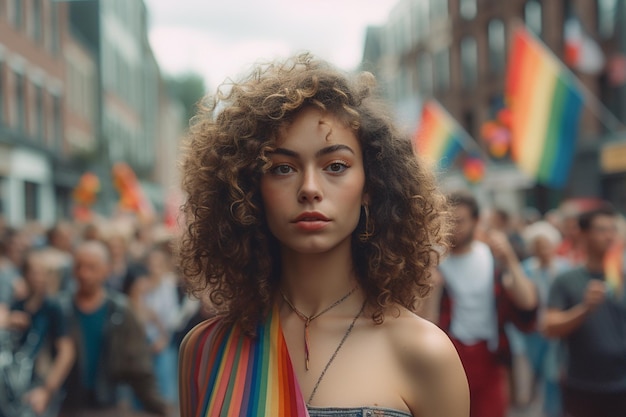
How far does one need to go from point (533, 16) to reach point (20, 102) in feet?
57.8

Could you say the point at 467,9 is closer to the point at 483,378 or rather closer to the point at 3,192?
the point at 3,192

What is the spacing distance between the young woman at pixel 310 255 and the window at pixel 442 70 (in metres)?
40.1

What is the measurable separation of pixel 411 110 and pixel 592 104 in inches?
236

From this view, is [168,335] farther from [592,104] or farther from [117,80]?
[117,80]

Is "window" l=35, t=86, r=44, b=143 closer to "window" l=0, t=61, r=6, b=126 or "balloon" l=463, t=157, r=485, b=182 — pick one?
"window" l=0, t=61, r=6, b=126

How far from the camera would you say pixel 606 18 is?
1028 inches

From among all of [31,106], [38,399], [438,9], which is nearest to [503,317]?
[38,399]

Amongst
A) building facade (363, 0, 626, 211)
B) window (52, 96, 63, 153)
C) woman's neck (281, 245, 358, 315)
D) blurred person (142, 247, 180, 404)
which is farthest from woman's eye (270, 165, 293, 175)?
window (52, 96, 63, 153)

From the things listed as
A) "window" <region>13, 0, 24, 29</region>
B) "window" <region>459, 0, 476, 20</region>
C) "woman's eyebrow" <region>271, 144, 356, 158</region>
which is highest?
"window" <region>459, 0, 476, 20</region>

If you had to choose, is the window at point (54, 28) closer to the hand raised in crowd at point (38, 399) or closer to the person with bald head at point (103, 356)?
the person with bald head at point (103, 356)

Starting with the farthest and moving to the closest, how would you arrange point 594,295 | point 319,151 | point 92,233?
point 92,233 → point 594,295 → point 319,151

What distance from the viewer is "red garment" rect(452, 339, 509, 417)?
4816 mm

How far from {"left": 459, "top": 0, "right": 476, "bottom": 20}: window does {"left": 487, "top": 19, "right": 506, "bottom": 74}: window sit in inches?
67.3

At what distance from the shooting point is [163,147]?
66.7 meters
